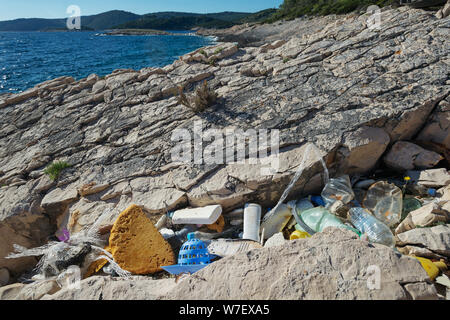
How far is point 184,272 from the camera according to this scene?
2.82 m

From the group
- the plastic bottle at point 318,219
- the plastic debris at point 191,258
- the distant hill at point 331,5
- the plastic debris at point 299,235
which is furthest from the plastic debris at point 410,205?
the distant hill at point 331,5

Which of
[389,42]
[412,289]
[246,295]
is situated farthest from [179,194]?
[389,42]

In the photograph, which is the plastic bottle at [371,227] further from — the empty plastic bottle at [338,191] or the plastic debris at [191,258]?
the plastic debris at [191,258]

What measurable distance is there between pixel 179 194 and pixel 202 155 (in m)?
0.91

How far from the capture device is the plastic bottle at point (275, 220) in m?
3.56

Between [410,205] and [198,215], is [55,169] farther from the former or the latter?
[410,205]

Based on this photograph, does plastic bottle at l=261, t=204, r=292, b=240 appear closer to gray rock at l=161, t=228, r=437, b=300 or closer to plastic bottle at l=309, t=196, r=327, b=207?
plastic bottle at l=309, t=196, r=327, b=207

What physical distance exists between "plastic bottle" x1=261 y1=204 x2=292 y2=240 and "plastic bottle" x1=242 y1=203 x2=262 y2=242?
15 centimetres

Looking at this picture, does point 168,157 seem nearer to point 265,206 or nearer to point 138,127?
point 138,127

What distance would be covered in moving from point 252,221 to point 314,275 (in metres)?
1.59
